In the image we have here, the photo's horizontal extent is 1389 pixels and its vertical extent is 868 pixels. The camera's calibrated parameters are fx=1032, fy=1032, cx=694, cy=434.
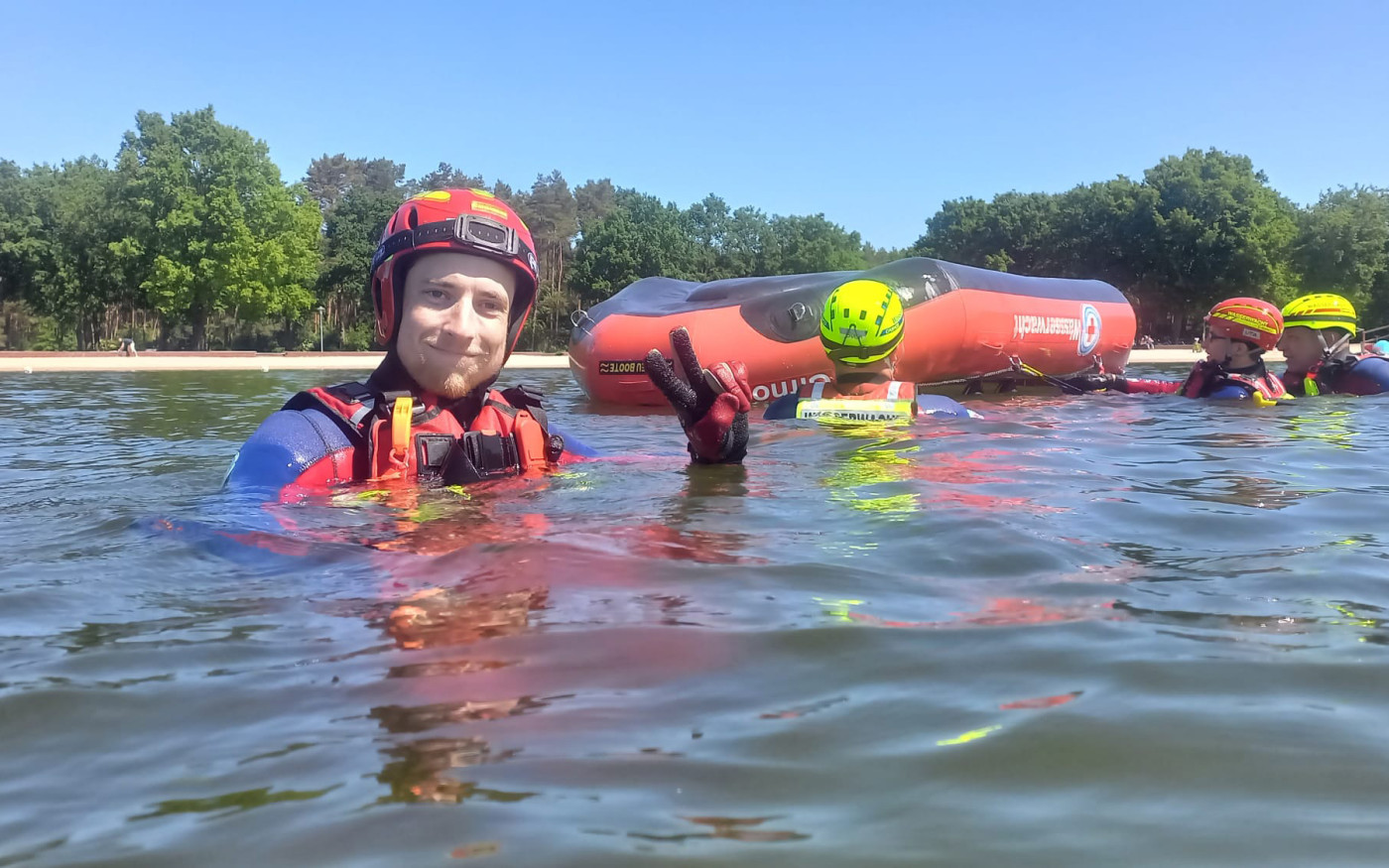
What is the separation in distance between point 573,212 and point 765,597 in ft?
266

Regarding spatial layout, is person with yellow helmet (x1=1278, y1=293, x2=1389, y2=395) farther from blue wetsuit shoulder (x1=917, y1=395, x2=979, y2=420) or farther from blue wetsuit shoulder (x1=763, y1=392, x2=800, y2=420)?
blue wetsuit shoulder (x1=763, y1=392, x2=800, y2=420)

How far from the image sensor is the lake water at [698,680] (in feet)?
4.76

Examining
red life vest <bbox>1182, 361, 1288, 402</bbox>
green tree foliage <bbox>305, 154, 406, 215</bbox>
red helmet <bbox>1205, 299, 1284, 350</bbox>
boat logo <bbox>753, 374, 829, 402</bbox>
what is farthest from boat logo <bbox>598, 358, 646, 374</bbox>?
green tree foliage <bbox>305, 154, 406, 215</bbox>

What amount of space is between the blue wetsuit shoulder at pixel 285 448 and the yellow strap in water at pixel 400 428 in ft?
0.77

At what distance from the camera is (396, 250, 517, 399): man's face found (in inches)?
163

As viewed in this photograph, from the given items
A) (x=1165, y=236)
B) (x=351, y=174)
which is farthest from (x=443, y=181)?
(x=1165, y=236)

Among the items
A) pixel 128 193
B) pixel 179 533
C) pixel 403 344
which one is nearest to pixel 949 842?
pixel 179 533

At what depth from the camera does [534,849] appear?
A: 1.39 meters

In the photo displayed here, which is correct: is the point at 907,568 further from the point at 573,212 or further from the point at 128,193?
the point at 573,212

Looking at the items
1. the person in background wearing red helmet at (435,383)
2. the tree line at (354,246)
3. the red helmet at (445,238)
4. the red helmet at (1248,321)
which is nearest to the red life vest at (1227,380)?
the red helmet at (1248,321)

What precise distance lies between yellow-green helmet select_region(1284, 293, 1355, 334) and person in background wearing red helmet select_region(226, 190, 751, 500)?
25.7 ft

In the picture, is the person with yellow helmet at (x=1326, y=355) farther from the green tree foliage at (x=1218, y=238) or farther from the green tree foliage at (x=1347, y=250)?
the green tree foliage at (x=1347, y=250)

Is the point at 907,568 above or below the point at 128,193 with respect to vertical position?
below

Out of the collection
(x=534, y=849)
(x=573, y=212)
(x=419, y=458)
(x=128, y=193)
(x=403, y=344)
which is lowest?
(x=534, y=849)
